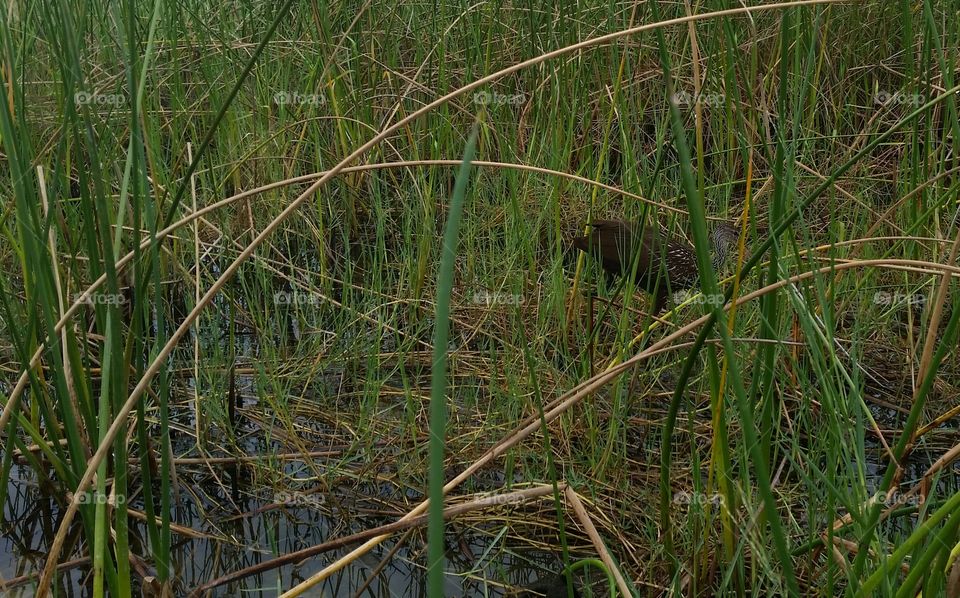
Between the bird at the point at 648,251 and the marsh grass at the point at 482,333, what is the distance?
0.10 meters

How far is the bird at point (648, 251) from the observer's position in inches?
98.4

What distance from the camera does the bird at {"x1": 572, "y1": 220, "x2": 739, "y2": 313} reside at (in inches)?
98.4

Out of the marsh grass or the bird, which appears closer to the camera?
the marsh grass

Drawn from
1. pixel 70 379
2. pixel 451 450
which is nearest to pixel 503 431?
pixel 451 450

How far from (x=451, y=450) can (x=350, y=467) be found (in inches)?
9.4

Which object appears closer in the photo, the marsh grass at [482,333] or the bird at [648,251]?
the marsh grass at [482,333]

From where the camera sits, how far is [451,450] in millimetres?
2199

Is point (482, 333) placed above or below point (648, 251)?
below

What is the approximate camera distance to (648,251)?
2.70m

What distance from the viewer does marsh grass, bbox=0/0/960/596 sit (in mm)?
1336

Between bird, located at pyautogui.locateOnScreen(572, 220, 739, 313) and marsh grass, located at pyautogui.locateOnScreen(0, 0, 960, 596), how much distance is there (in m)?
0.10

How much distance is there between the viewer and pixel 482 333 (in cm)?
266

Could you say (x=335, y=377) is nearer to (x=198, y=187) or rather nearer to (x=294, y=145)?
(x=198, y=187)

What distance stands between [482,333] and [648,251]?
54 centimetres
